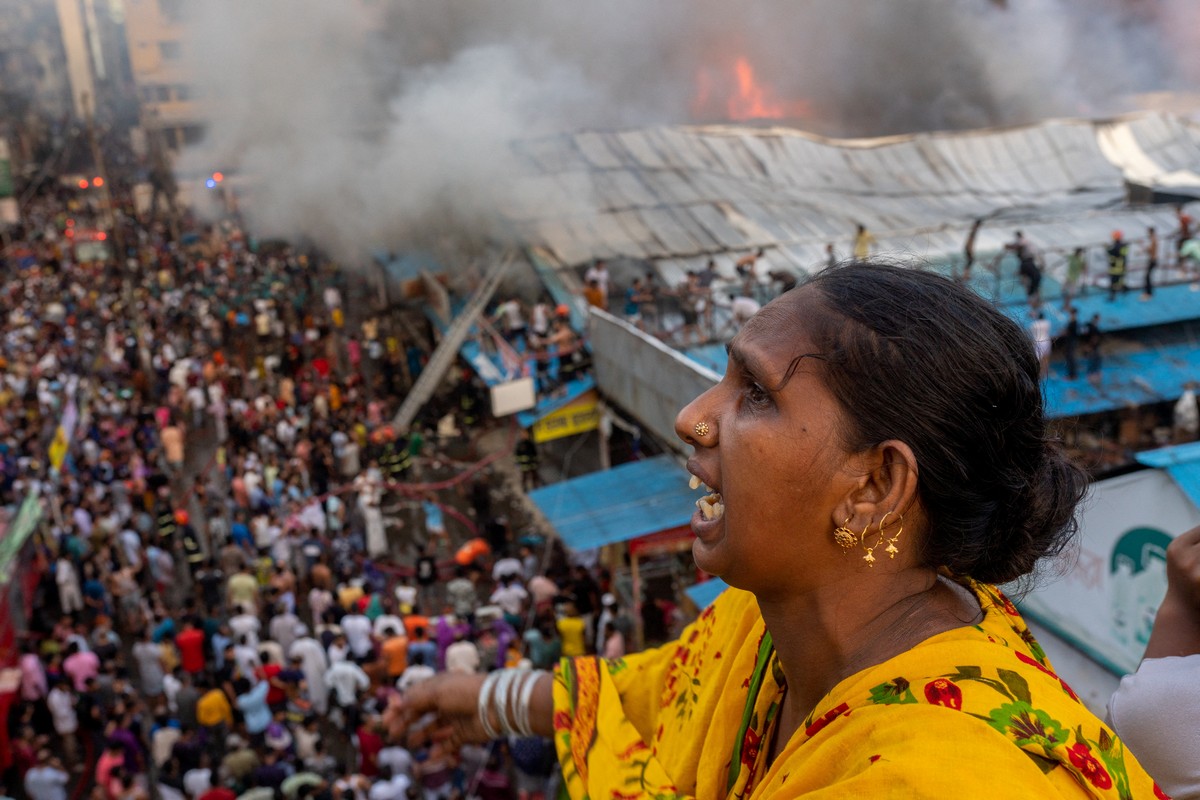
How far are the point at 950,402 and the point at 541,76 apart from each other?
75.4 ft

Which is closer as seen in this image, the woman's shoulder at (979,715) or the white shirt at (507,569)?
the woman's shoulder at (979,715)

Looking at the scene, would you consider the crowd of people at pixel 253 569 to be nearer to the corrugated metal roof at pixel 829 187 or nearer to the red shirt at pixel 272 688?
the red shirt at pixel 272 688

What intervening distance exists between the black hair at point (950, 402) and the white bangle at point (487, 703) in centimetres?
96

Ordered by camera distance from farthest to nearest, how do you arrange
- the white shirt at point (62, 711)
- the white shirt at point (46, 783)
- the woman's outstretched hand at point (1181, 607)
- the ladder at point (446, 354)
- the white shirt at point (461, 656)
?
the ladder at point (446, 354)
the white shirt at point (62, 711)
the white shirt at point (461, 656)
the white shirt at point (46, 783)
the woman's outstretched hand at point (1181, 607)

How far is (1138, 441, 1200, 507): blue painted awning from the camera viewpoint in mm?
4363

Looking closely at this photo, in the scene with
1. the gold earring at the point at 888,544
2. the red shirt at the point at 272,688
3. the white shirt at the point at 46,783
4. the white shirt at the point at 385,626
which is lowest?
the white shirt at the point at 46,783

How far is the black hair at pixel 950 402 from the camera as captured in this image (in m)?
1.13

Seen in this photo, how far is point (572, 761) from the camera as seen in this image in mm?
1627

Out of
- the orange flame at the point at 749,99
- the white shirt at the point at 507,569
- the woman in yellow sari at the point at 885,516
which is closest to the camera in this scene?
the woman in yellow sari at the point at 885,516

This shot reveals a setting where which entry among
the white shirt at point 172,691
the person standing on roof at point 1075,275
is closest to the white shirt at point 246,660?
the white shirt at point 172,691

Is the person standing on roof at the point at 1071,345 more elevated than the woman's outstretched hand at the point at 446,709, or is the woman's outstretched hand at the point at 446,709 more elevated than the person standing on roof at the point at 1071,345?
the woman's outstretched hand at the point at 446,709

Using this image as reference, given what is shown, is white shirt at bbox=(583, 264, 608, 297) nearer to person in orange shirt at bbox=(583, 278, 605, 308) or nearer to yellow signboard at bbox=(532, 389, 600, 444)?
person in orange shirt at bbox=(583, 278, 605, 308)

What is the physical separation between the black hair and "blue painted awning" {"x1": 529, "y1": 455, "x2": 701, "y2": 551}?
669cm

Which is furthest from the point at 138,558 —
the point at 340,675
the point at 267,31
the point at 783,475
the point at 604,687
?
the point at 267,31
